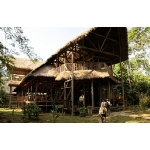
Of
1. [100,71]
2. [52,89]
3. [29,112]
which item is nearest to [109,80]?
[100,71]

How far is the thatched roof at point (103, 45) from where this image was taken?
18577 mm

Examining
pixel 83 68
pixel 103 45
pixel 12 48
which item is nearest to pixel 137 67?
pixel 103 45

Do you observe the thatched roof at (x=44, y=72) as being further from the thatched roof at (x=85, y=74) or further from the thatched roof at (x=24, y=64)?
→ the thatched roof at (x=24, y=64)

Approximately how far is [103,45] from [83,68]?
306 cm

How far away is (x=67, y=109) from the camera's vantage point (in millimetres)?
17719

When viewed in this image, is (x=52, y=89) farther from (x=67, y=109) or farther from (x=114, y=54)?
(x=114, y=54)

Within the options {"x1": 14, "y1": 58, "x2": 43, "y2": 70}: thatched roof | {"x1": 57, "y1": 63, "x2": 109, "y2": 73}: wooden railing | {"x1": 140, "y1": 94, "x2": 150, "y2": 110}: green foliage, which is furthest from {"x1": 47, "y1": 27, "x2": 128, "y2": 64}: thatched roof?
{"x1": 14, "y1": 58, "x2": 43, "y2": 70}: thatched roof

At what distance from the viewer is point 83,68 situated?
18250 millimetres

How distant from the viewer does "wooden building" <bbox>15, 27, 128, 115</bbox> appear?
17.6 meters

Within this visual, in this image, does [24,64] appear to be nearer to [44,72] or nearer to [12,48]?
[44,72]

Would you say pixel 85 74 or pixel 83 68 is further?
pixel 83 68

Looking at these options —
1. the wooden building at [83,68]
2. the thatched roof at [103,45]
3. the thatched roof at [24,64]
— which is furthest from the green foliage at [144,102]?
the thatched roof at [24,64]

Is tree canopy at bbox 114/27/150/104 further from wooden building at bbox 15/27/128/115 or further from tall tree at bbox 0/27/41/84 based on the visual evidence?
tall tree at bbox 0/27/41/84

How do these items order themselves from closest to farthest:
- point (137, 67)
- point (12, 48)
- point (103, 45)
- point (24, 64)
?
point (12, 48) < point (103, 45) < point (24, 64) < point (137, 67)
